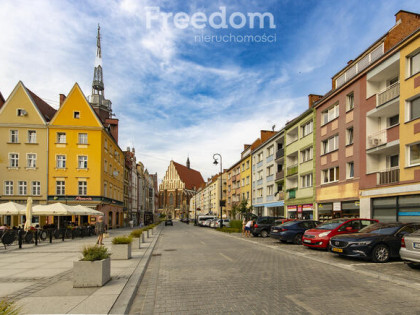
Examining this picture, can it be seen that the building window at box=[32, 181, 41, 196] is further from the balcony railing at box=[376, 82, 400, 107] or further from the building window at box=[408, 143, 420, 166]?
the building window at box=[408, 143, 420, 166]

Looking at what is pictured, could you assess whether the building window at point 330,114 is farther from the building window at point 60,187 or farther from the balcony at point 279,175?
the building window at point 60,187

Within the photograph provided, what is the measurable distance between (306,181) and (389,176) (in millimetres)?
11990

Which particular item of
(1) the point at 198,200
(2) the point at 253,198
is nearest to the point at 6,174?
(2) the point at 253,198

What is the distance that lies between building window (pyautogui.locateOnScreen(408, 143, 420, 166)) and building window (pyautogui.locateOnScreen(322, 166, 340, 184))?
7.78m

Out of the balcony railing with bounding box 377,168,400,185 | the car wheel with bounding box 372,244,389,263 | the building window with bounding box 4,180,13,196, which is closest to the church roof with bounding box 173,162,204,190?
the building window with bounding box 4,180,13,196

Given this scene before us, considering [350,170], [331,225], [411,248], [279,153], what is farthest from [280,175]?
[411,248]

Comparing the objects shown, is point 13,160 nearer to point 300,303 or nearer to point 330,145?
point 330,145

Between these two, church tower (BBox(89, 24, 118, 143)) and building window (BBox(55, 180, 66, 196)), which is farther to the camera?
church tower (BBox(89, 24, 118, 143))

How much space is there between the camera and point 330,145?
26.1 m

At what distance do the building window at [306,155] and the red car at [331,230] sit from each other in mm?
15544

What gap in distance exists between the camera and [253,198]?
48781 millimetres

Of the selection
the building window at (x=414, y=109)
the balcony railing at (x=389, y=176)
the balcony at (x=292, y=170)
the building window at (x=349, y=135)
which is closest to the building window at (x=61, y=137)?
the balcony at (x=292, y=170)

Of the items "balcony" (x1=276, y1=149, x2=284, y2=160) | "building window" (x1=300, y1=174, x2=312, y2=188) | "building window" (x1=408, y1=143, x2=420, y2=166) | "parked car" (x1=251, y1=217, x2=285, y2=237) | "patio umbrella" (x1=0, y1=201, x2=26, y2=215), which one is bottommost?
"parked car" (x1=251, y1=217, x2=285, y2=237)

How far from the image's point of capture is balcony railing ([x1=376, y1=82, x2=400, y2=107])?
61.1 feet
